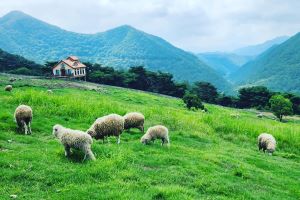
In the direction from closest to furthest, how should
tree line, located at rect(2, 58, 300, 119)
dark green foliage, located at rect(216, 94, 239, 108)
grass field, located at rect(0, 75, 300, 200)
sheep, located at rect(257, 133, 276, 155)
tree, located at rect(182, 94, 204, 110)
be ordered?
1. grass field, located at rect(0, 75, 300, 200)
2. sheep, located at rect(257, 133, 276, 155)
3. tree, located at rect(182, 94, 204, 110)
4. tree line, located at rect(2, 58, 300, 119)
5. dark green foliage, located at rect(216, 94, 239, 108)

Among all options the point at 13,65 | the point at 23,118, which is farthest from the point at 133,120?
the point at 13,65

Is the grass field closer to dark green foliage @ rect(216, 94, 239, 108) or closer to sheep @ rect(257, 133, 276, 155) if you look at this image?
sheep @ rect(257, 133, 276, 155)

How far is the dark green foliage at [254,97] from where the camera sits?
3937 inches

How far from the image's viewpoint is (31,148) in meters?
15.6

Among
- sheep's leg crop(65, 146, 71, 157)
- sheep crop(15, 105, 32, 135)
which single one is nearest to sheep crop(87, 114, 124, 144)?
sheep crop(15, 105, 32, 135)

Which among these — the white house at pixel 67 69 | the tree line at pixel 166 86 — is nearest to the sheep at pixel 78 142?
the white house at pixel 67 69

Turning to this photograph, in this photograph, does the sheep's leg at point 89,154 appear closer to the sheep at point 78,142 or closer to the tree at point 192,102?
the sheep at point 78,142

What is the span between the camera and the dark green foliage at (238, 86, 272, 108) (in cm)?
10000

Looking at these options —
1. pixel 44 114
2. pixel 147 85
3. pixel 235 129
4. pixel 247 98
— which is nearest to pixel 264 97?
pixel 247 98

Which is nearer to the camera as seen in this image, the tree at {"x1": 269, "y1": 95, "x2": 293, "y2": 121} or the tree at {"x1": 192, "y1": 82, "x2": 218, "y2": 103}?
the tree at {"x1": 269, "y1": 95, "x2": 293, "y2": 121}

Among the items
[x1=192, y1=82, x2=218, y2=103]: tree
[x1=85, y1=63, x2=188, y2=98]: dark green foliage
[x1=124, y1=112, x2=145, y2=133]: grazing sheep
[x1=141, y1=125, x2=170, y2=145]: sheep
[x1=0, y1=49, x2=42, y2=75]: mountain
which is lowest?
[x1=141, y1=125, x2=170, y2=145]: sheep

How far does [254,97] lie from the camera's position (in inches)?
3967

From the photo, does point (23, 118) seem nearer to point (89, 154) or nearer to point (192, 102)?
point (89, 154)

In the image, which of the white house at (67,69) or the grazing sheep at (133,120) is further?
the white house at (67,69)
